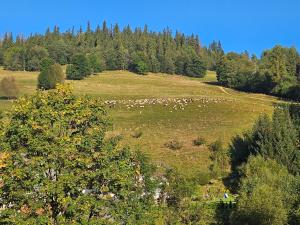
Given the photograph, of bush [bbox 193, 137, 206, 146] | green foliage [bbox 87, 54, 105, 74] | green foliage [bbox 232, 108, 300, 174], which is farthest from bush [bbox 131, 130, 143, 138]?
green foliage [bbox 87, 54, 105, 74]

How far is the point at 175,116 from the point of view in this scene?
9775 centimetres

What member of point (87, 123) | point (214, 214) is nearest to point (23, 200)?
point (87, 123)

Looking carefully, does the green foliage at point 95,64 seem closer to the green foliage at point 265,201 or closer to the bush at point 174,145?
the bush at point 174,145

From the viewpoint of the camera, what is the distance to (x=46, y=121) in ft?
74.8

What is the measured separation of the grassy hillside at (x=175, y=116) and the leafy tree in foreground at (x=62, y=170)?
3994 centimetres

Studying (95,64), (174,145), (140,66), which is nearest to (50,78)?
(95,64)

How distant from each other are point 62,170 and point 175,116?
7579 cm

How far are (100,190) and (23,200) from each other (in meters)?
3.83

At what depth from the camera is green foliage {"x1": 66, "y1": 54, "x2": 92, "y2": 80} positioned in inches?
6383

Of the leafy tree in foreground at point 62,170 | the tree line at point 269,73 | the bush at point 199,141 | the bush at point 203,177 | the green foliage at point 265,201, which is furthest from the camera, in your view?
the tree line at point 269,73

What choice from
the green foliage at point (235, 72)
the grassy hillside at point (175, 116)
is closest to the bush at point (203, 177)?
the grassy hillside at point (175, 116)

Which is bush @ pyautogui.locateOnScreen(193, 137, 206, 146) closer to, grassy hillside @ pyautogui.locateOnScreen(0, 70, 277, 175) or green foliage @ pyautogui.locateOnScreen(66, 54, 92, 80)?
grassy hillside @ pyautogui.locateOnScreen(0, 70, 277, 175)

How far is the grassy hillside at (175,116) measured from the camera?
74125 mm

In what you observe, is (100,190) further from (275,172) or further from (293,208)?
(275,172)
